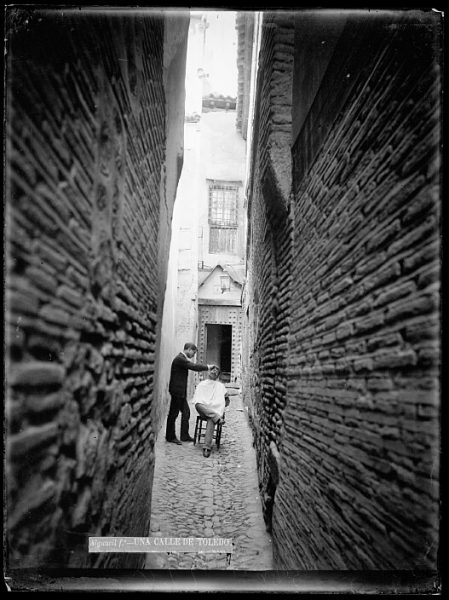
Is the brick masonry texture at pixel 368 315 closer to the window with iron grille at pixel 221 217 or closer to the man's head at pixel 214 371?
the man's head at pixel 214 371

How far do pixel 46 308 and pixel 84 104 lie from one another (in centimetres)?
76

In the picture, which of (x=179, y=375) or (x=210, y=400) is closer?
(x=179, y=375)

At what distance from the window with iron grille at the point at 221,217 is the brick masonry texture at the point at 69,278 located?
12.4ft

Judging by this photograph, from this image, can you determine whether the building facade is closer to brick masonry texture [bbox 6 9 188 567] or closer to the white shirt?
the white shirt

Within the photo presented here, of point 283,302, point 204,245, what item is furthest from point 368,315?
point 204,245

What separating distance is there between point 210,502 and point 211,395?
148 cm

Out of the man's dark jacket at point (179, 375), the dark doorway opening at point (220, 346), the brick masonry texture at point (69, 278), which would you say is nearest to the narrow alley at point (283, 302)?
the brick masonry texture at point (69, 278)

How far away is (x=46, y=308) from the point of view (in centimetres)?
117

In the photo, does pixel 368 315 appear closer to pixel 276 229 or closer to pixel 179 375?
pixel 276 229

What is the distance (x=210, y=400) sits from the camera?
152 inches

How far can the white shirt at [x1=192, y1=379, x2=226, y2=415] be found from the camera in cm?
383

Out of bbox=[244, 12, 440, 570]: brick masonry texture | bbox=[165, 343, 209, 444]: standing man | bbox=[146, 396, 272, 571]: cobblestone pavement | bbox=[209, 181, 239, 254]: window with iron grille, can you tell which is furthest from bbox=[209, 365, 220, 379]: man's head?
bbox=[209, 181, 239, 254]: window with iron grille

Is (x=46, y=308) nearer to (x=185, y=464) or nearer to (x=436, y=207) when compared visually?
(x=436, y=207)

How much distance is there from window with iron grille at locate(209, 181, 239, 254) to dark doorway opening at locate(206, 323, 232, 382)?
1515mm
